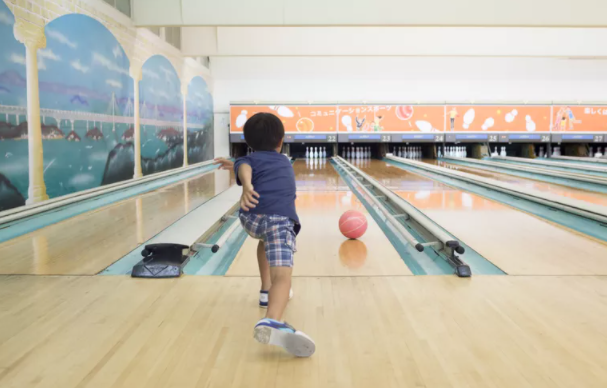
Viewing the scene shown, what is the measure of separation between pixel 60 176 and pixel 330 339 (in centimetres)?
362

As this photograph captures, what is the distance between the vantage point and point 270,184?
61.6 inches

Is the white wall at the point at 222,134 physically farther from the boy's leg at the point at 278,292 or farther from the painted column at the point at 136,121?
the boy's leg at the point at 278,292

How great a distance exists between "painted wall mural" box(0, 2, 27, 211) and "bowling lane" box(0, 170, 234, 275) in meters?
0.52

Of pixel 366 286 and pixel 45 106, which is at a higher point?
pixel 45 106

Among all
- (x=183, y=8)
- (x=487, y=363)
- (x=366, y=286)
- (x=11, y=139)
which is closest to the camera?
(x=487, y=363)

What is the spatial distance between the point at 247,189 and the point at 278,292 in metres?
0.31

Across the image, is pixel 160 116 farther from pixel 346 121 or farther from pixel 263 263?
pixel 263 263

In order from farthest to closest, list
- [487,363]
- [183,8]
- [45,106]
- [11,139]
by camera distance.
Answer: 1. [183,8]
2. [45,106]
3. [11,139]
4. [487,363]

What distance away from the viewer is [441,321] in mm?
1645

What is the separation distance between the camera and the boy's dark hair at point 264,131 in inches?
61.7

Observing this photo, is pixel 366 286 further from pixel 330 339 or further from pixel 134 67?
pixel 134 67

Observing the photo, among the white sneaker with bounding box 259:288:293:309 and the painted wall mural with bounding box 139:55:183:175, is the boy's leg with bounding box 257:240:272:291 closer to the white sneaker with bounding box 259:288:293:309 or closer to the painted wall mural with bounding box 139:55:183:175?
the white sneaker with bounding box 259:288:293:309

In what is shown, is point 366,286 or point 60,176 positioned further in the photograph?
point 60,176

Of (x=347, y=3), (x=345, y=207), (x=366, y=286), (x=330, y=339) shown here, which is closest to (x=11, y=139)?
(x=345, y=207)
